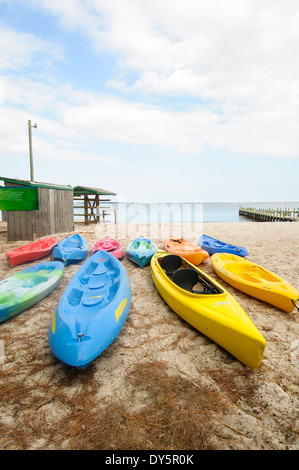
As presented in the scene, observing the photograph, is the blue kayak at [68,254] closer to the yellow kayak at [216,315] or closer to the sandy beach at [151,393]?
the sandy beach at [151,393]

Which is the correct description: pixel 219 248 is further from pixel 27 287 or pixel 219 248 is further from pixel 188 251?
pixel 27 287

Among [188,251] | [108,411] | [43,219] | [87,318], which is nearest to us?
[108,411]

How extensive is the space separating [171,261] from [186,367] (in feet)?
8.90

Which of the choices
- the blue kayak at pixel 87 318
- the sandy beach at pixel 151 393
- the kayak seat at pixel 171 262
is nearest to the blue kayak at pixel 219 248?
the kayak seat at pixel 171 262

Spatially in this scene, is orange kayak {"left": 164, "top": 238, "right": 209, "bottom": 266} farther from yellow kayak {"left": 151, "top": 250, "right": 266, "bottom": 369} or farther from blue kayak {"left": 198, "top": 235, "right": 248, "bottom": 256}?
yellow kayak {"left": 151, "top": 250, "right": 266, "bottom": 369}

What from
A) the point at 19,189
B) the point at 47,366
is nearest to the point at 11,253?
the point at 19,189

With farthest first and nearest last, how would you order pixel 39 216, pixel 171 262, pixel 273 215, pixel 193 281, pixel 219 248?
pixel 273 215 → pixel 39 216 → pixel 219 248 → pixel 171 262 → pixel 193 281

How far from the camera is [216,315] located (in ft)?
9.52

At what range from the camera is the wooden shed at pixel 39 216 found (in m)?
8.71

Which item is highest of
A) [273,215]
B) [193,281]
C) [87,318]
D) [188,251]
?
[273,215]

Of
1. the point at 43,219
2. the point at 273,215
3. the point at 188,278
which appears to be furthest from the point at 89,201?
the point at 273,215

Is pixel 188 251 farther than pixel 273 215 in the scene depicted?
No

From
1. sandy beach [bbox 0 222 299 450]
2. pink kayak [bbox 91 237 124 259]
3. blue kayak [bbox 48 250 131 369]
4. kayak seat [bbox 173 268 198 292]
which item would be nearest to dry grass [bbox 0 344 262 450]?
sandy beach [bbox 0 222 299 450]

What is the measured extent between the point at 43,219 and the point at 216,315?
882 cm
